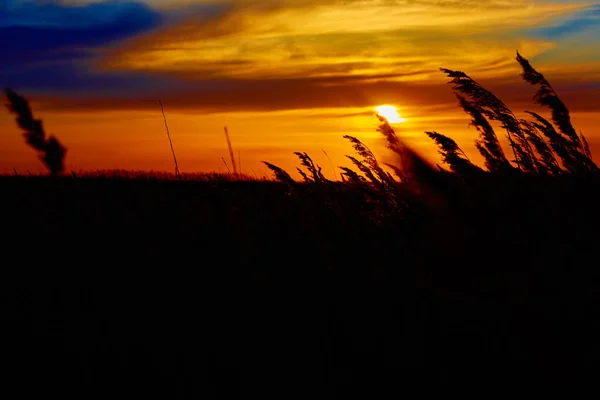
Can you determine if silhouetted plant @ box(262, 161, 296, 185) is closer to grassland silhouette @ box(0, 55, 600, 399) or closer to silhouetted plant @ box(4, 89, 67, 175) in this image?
grassland silhouette @ box(0, 55, 600, 399)

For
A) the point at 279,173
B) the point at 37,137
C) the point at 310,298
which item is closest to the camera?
the point at 310,298

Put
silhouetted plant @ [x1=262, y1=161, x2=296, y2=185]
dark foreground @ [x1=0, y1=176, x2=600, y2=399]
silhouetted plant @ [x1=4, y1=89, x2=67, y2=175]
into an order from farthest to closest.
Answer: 1. silhouetted plant @ [x1=262, y1=161, x2=296, y2=185]
2. silhouetted plant @ [x1=4, y1=89, x2=67, y2=175]
3. dark foreground @ [x1=0, y1=176, x2=600, y2=399]

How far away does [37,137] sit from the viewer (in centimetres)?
496

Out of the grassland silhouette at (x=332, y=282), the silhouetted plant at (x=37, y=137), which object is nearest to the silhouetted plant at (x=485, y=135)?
the grassland silhouette at (x=332, y=282)

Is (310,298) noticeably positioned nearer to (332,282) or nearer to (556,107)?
(332,282)

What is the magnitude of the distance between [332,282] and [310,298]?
0.28 m

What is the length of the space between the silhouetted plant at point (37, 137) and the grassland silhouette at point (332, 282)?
0.01 m

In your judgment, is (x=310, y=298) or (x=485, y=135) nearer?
(x=310, y=298)

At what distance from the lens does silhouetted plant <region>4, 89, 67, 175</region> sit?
4.79m

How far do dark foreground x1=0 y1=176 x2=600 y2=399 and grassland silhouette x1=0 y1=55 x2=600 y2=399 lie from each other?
1 cm

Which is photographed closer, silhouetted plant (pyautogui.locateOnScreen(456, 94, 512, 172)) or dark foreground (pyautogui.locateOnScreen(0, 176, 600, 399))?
dark foreground (pyautogui.locateOnScreen(0, 176, 600, 399))

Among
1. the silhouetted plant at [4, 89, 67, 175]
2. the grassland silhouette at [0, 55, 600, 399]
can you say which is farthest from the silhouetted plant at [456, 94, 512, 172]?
the silhouetted plant at [4, 89, 67, 175]

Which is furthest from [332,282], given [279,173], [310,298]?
[279,173]

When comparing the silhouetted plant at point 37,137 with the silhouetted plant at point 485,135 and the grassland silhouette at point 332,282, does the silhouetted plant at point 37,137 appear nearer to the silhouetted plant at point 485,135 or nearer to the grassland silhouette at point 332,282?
the grassland silhouette at point 332,282
